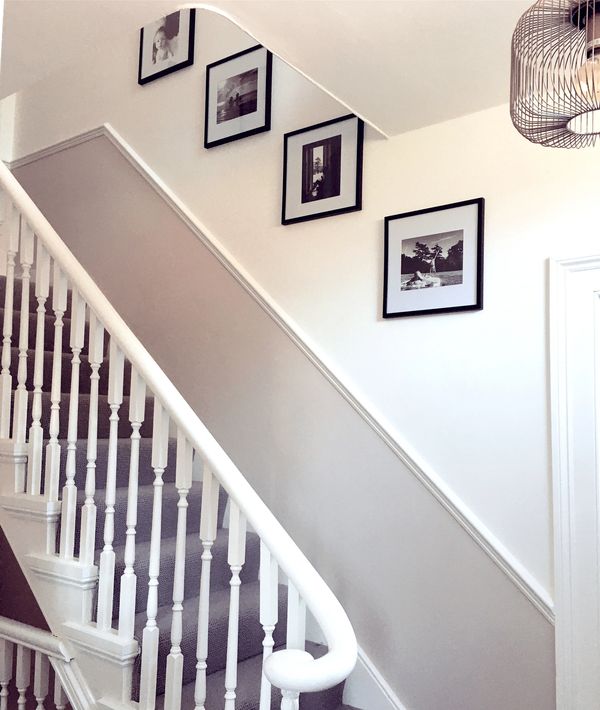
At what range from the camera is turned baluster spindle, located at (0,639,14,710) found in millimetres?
2346

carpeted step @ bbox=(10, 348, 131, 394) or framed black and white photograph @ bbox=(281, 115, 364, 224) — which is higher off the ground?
framed black and white photograph @ bbox=(281, 115, 364, 224)

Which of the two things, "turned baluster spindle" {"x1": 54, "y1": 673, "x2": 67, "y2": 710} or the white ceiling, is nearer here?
the white ceiling

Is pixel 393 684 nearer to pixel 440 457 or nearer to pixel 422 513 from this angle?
pixel 422 513

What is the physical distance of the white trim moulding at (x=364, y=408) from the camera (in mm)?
2211

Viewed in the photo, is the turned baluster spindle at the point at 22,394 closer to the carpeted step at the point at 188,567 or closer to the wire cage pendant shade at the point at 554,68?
Result: the carpeted step at the point at 188,567

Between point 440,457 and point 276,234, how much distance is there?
4.05 ft

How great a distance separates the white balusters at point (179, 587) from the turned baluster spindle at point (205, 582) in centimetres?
6

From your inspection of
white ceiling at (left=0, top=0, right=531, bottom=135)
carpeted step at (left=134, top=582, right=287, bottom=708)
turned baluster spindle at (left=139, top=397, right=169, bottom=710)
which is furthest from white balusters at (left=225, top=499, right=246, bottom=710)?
white ceiling at (left=0, top=0, right=531, bottom=135)

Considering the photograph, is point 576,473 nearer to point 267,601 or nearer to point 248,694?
point 267,601

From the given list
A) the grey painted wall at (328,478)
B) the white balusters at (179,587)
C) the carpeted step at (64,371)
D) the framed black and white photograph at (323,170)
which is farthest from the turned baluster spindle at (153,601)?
the framed black and white photograph at (323,170)

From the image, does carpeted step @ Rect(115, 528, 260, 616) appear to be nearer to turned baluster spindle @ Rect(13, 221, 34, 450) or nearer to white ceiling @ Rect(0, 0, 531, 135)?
turned baluster spindle @ Rect(13, 221, 34, 450)

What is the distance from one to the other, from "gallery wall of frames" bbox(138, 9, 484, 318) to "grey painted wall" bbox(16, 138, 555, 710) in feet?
1.64

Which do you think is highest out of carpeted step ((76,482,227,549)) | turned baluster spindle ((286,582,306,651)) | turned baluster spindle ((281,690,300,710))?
carpeted step ((76,482,227,549))

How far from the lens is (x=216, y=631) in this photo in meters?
2.25
